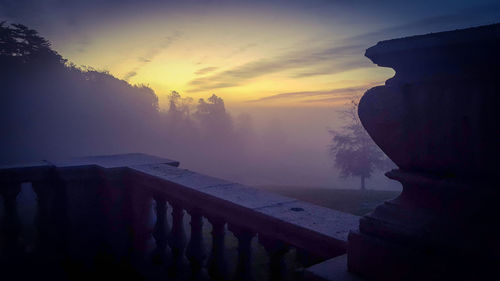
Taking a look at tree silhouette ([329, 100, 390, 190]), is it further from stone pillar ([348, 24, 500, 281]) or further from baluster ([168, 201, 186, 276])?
stone pillar ([348, 24, 500, 281])

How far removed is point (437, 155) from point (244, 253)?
1.66 meters

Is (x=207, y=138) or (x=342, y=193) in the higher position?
(x=207, y=138)

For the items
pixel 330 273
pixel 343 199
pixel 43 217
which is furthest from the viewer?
pixel 343 199

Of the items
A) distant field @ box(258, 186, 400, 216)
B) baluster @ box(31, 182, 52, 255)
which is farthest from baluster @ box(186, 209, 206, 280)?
distant field @ box(258, 186, 400, 216)

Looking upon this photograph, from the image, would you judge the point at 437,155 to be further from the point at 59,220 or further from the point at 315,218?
the point at 59,220

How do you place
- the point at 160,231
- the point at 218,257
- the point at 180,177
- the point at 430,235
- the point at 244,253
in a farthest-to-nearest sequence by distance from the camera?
the point at 160,231
the point at 180,177
the point at 218,257
the point at 244,253
the point at 430,235

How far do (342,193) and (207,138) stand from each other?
128ft

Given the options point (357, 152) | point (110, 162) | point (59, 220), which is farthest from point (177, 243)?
point (357, 152)

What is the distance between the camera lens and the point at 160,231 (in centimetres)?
353

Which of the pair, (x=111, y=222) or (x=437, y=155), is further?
(x=111, y=222)

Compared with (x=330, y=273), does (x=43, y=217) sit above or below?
below

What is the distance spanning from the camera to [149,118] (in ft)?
171

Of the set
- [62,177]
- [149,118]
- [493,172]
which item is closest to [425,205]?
[493,172]

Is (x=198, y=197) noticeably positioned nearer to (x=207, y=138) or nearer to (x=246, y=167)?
(x=207, y=138)
